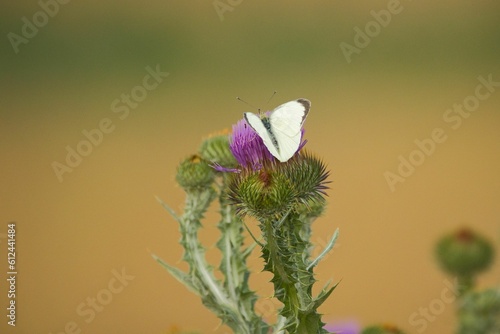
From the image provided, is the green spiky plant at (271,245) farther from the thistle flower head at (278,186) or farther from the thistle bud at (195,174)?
the thistle bud at (195,174)

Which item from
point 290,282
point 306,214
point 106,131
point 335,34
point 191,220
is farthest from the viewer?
point 335,34

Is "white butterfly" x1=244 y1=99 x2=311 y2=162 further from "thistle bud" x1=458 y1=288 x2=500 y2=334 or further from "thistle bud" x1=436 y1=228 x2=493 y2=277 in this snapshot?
"thistle bud" x1=436 y1=228 x2=493 y2=277

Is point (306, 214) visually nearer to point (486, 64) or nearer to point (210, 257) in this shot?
point (210, 257)

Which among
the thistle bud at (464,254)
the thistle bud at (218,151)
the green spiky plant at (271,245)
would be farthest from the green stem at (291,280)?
the thistle bud at (464,254)

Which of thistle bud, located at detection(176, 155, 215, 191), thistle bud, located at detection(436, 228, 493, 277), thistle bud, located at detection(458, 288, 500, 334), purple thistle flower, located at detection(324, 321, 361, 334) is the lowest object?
thistle bud, located at detection(458, 288, 500, 334)

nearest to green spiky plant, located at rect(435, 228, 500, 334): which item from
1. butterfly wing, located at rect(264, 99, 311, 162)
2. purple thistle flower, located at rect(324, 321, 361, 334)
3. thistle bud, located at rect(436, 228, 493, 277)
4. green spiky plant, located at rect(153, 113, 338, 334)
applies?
thistle bud, located at rect(436, 228, 493, 277)

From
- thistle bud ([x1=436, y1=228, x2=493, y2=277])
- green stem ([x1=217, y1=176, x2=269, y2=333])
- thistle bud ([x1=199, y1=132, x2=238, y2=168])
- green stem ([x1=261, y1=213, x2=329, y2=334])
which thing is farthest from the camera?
thistle bud ([x1=436, y1=228, x2=493, y2=277])

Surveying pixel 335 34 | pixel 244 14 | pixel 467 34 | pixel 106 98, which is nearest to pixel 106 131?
pixel 106 98
